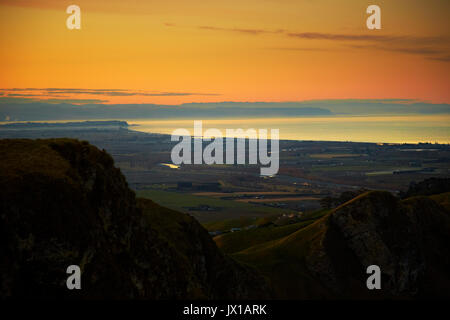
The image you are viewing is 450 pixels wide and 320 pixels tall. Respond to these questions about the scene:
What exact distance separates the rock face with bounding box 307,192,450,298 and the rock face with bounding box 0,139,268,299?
25568 millimetres

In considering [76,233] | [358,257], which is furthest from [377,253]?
[76,233]

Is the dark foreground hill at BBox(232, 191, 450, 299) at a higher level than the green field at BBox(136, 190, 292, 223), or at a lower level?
lower

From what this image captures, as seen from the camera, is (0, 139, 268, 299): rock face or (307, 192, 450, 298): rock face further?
(307, 192, 450, 298): rock face

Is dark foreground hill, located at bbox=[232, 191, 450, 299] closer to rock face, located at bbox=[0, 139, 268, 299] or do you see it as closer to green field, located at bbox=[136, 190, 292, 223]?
rock face, located at bbox=[0, 139, 268, 299]

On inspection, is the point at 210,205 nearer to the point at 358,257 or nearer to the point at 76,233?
the point at 358,257

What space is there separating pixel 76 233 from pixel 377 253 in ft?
143

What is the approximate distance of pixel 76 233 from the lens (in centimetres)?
2448

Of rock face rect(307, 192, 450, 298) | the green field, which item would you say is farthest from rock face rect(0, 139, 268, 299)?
the green field

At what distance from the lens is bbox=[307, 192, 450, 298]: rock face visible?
2351 inches

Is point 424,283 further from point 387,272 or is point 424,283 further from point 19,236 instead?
point 19,236

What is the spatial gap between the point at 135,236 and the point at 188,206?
108969 mm

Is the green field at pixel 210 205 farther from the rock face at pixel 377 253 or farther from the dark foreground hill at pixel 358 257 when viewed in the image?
the rock face at pixel 377 253

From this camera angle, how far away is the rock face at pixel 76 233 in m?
23.0
